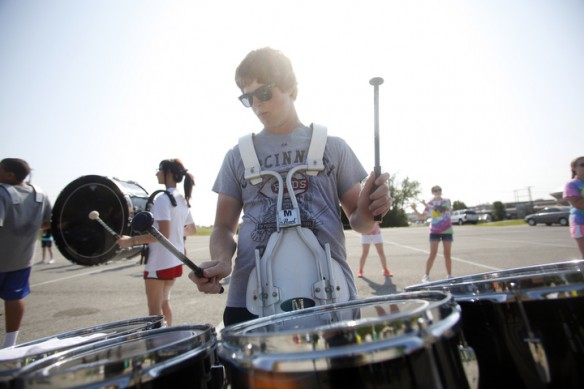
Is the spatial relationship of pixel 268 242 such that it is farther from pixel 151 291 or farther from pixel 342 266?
pixel 151 291

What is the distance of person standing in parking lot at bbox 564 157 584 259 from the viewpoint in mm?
4445

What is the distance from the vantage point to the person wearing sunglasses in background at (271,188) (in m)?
1.40

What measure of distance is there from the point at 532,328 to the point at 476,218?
5166 cm

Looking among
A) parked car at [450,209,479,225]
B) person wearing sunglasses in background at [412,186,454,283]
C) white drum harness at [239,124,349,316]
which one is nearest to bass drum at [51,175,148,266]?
white drum harness at [239,124,349,316]

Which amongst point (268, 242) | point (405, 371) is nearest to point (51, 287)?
point (268, 242)

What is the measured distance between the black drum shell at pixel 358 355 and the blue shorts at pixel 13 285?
12.6 feet

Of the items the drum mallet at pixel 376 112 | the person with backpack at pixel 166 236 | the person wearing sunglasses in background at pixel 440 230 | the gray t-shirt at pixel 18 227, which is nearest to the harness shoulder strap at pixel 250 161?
the drum mallet at pixel 376 112

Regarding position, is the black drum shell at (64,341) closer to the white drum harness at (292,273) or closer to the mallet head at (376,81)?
the white drum harness at (292,273)

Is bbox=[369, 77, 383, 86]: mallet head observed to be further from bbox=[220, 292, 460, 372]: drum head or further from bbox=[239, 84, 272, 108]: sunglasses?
bbox=[220, 292, 460, 372]: drum head

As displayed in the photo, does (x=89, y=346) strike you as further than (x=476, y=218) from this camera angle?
No

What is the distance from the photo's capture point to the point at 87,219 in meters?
4.24

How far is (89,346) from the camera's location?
89cm

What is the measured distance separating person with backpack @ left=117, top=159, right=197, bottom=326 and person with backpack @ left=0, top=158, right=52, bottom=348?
1.13 meters

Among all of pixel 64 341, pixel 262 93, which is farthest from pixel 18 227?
pixel 262 93
